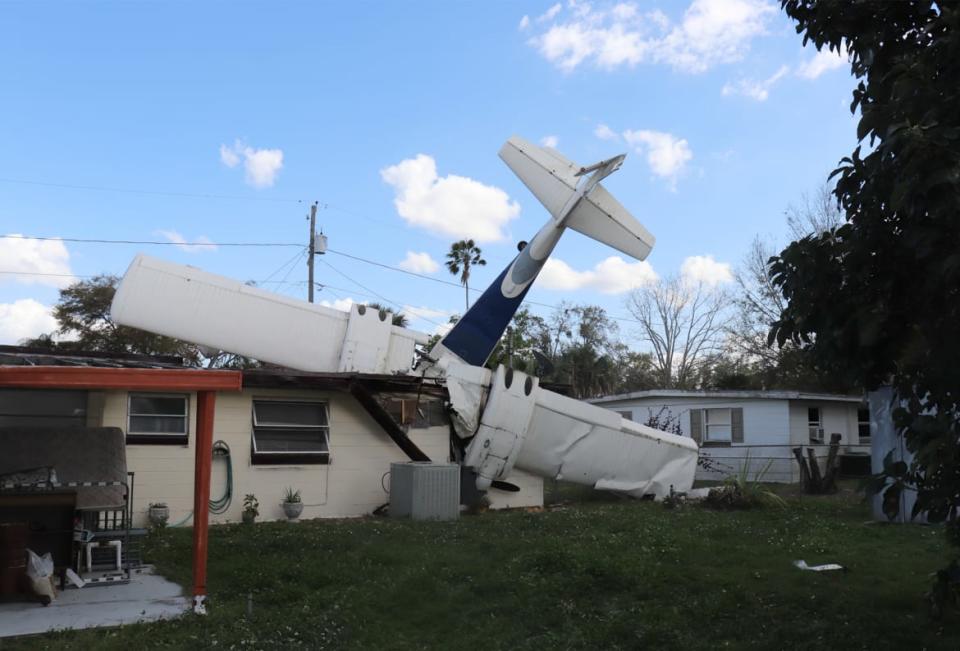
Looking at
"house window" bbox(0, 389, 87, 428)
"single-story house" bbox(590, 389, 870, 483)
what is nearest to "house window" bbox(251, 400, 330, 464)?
"house window" bbox(0, 389, 87, 428)

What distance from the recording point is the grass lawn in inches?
271

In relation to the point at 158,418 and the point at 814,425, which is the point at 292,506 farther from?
the point at 814,425

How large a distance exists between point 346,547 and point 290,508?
369 cm

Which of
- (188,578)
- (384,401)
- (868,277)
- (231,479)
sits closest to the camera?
(868,277)

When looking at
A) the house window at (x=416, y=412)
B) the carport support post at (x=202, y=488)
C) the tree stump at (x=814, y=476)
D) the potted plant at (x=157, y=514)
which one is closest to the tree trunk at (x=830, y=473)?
the tree stump at (x=814, y=476)

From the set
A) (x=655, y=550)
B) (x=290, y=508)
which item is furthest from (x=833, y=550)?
(x=290, y=508)

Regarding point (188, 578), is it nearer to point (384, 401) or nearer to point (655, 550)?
point (655, 550)

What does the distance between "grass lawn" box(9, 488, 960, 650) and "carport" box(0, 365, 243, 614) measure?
2.53 feet

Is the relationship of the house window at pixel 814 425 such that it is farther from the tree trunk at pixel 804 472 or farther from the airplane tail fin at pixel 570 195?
the airplane tail fin at pixel 570 195

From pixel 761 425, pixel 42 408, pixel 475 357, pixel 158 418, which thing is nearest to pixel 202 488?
pixel 42 408

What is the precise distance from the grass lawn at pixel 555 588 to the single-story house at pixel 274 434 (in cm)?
146

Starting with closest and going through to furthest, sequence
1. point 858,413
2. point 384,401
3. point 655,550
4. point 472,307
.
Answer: point 655,550, point 384,401, point 472,307, point 858,413

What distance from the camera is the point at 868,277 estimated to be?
5.29m

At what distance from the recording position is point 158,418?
13727mm
